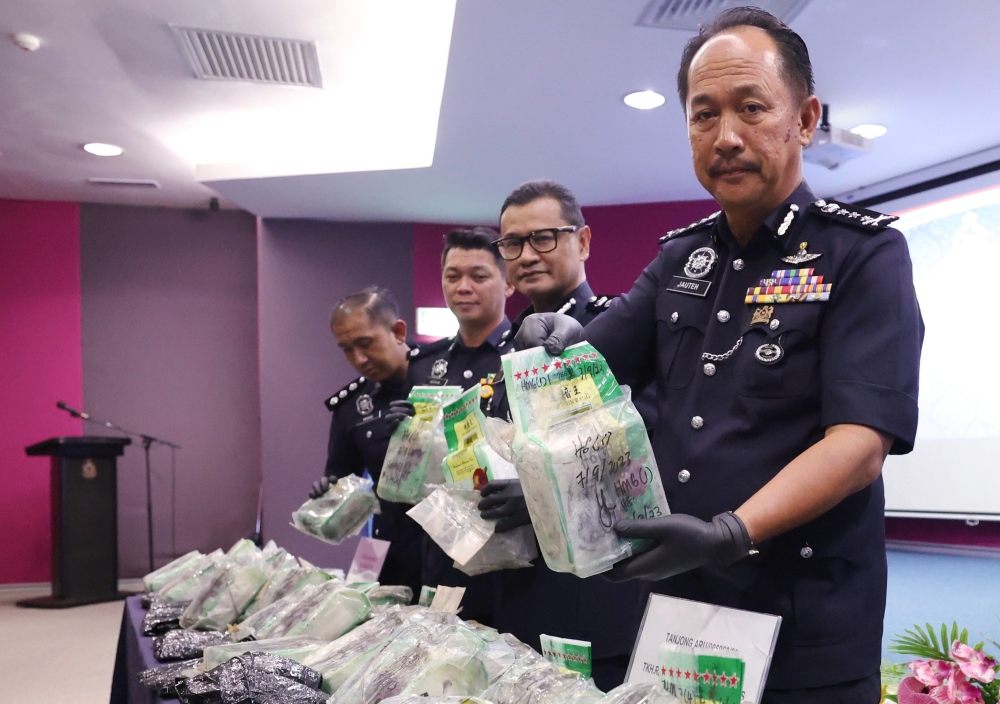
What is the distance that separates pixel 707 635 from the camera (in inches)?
39.0

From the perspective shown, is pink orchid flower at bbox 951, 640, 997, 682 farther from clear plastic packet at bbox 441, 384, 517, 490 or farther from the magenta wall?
the magenta wall

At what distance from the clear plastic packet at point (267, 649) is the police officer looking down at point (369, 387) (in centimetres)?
100

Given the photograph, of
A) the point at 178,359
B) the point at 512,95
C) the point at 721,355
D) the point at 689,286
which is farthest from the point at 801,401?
the point at 178,359

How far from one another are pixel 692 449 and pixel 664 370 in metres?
0.14

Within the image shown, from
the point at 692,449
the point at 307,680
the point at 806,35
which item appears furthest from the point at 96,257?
the point at 692,449

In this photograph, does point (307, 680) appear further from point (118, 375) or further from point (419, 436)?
point (118, 375)

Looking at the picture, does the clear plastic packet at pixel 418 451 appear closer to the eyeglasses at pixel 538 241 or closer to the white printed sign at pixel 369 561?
the eyeglasses at pixel 538 241

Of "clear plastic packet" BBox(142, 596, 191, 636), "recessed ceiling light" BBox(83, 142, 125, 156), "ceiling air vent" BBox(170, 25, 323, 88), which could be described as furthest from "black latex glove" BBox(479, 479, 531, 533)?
"recessed ceiling light" BBox(83, 142, 125, 156)

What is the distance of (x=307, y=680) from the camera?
4.60 feet

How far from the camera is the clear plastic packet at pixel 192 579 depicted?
2473mm

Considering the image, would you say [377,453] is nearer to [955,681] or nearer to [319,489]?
[319,489]

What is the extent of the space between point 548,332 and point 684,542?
350mm

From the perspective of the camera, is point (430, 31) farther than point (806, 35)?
Yes

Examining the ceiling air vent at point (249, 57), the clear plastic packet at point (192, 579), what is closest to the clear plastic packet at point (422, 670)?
the clear plastic packet at point (192, 579)
